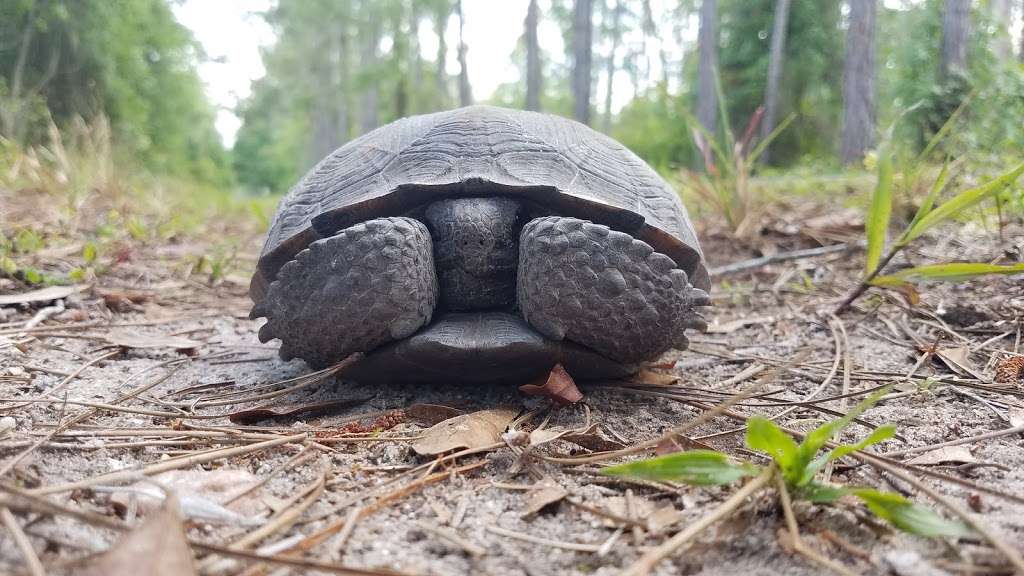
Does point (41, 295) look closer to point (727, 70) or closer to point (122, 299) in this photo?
point (122, 299)

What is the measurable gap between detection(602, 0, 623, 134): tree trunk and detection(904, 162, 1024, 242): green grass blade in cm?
2768

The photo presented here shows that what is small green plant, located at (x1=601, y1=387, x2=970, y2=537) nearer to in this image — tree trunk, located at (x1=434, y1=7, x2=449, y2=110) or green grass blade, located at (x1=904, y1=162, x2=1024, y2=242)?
green grass blade, located at (x1=904, y1=162, x2=1024, y2=242)

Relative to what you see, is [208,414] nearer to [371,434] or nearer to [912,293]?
[371,434]

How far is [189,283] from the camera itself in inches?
129

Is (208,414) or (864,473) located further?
(208,414)

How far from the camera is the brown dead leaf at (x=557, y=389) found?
5.06ft

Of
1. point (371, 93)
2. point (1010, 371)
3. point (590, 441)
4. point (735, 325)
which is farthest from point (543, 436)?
point (371, 93)

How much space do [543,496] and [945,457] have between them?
77 centimetres

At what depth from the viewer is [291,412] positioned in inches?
60.9

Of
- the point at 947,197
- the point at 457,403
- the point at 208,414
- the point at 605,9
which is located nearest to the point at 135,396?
the point at 208,414

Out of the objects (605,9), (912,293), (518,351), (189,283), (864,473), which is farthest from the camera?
(605,9)

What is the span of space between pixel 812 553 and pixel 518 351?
2.60ft

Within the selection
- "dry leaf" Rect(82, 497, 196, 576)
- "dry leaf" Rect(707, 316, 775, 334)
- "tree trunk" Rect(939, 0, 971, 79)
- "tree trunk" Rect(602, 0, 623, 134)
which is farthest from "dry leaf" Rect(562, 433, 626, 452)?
"tree trunk" Rect(602, 0, 623, 134)

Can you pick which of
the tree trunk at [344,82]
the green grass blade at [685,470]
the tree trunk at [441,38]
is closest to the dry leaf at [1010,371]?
the green grass blade at [685,470]
